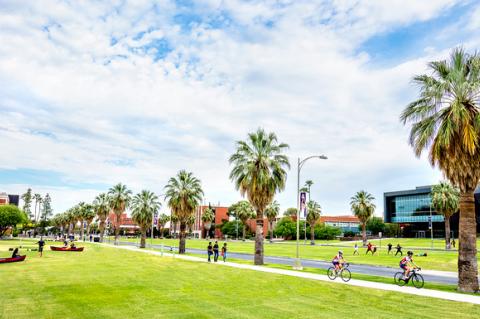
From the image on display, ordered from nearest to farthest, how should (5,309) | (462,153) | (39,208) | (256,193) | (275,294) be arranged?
(5,309) → (275,294) → (462,153) → (256,193) → (39,208)

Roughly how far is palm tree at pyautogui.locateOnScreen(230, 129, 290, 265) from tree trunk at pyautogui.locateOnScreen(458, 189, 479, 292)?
16674 mm

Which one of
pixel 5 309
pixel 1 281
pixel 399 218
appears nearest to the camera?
pixel 5 309

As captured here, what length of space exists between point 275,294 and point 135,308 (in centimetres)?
656

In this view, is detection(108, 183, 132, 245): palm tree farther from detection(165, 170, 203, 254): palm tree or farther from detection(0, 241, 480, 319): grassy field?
detection(0, 241, 480, 319): grassy field

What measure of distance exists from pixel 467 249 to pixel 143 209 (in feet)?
178

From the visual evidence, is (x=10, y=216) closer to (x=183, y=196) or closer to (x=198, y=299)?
(x=183, y=196)

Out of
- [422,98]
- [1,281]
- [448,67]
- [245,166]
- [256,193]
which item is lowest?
[1,281]

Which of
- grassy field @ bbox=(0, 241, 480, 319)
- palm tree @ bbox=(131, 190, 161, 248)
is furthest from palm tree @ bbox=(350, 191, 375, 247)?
grassy field @ bbox=(0, 241, 480, 319)

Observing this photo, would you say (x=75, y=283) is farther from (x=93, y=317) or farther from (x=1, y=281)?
(x=93, y=317)

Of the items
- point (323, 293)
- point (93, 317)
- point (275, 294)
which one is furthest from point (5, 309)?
point (323, 293)

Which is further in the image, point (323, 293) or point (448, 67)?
point (448, 67)

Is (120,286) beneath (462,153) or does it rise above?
beneath

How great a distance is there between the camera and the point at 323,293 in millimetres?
18656

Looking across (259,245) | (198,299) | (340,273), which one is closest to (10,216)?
(259,245)
